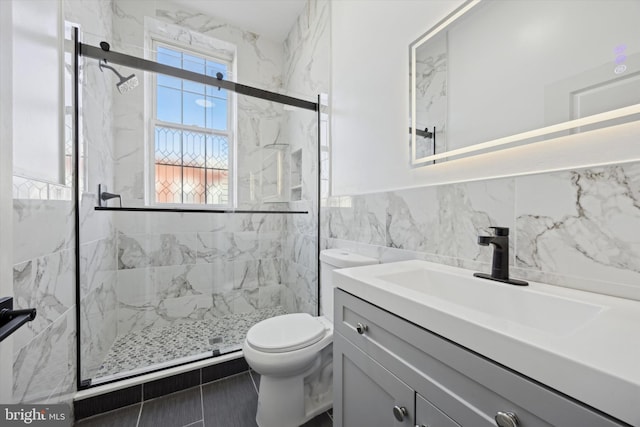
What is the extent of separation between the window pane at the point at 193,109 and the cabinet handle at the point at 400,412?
2286 mm

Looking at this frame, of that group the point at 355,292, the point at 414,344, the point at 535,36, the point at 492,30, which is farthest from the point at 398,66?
the point at 414,344

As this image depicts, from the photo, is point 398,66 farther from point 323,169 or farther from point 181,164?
point 181,164

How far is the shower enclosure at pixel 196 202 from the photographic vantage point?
6.23 ft

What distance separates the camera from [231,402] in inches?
57.8

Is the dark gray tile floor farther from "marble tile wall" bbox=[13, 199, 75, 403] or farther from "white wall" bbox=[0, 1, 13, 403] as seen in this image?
"white wall" bbox=[0, 1, 13, 403]

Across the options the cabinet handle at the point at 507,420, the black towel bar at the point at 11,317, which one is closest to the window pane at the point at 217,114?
the black towel bar at the point at 11,317

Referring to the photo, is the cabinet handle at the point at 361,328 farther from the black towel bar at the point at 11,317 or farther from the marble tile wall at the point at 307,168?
the marble tile wall at the point at 307,168

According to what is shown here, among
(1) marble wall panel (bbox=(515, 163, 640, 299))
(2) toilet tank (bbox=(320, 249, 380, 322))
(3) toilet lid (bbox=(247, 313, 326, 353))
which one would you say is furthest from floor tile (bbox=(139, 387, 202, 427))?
(1) marble wall panel (bbox=(515, 163, 640, 299))

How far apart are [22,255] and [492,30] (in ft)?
6.32

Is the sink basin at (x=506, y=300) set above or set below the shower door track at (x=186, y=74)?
below

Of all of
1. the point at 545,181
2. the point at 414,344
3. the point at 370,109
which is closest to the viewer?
the point at 414,344

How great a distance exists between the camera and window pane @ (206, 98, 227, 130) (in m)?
2.06

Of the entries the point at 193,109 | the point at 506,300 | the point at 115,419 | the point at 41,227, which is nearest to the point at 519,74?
the point at 506,300

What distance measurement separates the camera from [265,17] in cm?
250
